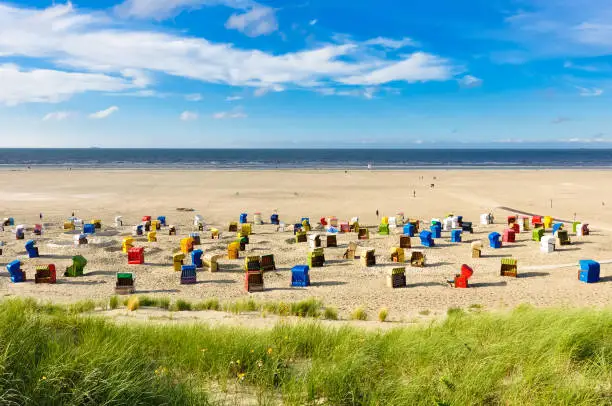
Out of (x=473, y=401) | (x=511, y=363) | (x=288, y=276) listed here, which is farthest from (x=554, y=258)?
(x=473, y=401)

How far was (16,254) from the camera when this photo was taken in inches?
788

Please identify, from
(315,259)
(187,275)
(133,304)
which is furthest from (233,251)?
(133,304)

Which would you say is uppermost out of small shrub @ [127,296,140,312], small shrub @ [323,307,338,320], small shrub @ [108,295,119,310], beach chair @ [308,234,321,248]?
beach chair @ [308,234,321,248]

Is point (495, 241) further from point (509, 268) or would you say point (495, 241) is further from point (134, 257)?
point (134, 257)

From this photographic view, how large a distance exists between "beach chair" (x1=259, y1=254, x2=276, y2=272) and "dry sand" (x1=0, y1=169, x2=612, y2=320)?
524 millimetres

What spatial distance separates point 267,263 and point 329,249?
4419 mm

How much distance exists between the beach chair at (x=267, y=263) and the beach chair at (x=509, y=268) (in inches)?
350

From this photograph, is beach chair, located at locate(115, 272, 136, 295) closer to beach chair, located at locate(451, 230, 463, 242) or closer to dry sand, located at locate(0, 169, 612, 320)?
dry sand, located at locate(0, 169, 612, 320)

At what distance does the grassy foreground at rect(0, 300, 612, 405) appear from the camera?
489cm

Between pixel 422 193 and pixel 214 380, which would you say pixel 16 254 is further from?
pixel 422 193

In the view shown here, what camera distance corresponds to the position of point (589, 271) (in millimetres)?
15227

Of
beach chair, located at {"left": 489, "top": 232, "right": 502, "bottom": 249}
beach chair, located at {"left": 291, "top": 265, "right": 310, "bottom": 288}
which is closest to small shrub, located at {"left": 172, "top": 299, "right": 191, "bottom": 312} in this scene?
beach chair, located at {"left": 291, "top": 265, "right": 310, "bottom": 288}

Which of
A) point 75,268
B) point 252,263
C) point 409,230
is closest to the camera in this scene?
point 75,268

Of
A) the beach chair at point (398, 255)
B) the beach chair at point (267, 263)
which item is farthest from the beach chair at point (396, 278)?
the beach chair at point (267, 263)
